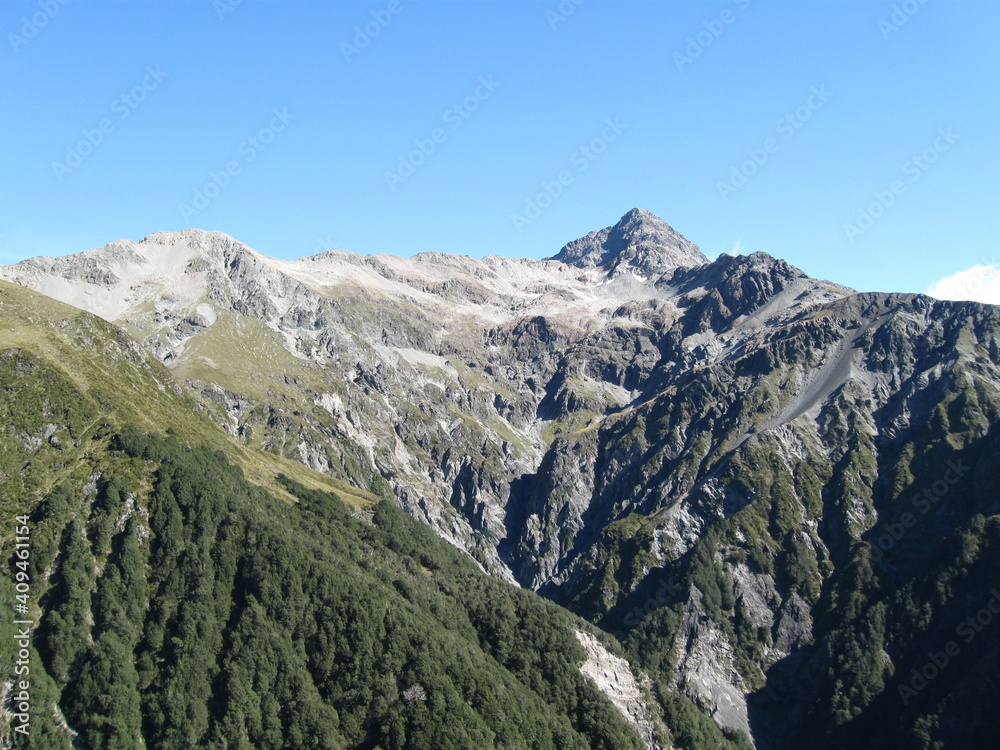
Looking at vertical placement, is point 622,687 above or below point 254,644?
below

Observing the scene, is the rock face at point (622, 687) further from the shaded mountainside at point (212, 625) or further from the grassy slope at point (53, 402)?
the grassy slope at point (53, 402)

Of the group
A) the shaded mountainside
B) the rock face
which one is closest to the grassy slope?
the shaded mountainside

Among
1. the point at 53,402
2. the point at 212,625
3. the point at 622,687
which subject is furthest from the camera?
the point at 622,687

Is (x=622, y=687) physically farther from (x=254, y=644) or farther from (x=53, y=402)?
(x=53, y=402)

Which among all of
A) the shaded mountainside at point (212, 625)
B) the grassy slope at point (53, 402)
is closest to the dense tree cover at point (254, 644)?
the shaded mountainside at point (212, 625)

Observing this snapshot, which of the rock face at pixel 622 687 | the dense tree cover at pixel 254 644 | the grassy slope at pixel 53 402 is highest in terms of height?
the grassy slope at pixel 53 402

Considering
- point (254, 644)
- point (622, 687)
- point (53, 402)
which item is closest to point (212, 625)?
point (254, 644)

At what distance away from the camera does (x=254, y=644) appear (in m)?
153

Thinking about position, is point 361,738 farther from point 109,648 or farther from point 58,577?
point 58,577

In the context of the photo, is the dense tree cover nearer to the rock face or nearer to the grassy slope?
the rock face

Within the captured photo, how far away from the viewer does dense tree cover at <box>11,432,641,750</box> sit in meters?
137

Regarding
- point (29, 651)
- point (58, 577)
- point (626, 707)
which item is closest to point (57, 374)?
point (58, 577)

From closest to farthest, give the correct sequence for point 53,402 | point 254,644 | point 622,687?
point 254,644 < point 53,402 < point 622,687

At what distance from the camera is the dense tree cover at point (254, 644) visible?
136625 millimetres
